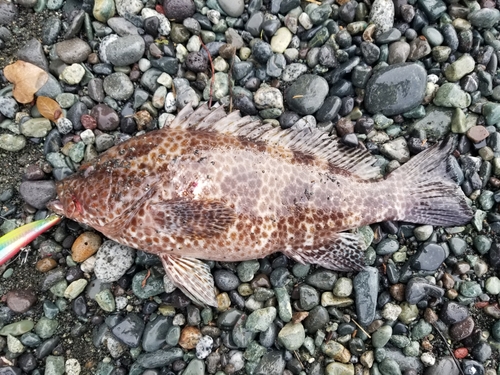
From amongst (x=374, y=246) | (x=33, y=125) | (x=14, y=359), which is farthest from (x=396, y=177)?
(x=14, y=359)

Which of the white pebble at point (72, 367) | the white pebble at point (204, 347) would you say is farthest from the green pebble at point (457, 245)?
the white pebble at point (72, 367)

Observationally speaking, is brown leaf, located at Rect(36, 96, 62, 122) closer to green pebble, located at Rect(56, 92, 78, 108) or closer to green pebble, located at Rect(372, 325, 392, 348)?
green pebble, located at Rect(56, 92, 78, 108)

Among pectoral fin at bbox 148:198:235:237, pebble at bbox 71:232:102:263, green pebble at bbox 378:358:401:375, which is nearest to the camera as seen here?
pectoral fin at bbox 148:198:235:237

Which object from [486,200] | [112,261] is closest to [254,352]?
[112,261]

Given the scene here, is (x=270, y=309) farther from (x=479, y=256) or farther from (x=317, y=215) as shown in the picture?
(x=479, y=256)

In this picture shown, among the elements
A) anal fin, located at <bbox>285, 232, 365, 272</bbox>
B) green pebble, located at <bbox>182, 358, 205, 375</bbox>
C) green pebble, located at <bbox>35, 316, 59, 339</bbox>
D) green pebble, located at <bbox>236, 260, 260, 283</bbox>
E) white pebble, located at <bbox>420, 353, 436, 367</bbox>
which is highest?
anal fin, located at <bbox>285, 232, 365, 272</bbox>

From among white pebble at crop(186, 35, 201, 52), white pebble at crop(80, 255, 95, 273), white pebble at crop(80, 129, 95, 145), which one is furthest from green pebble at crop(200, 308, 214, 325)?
white pebble at crop(186, 35, 201, 52)
